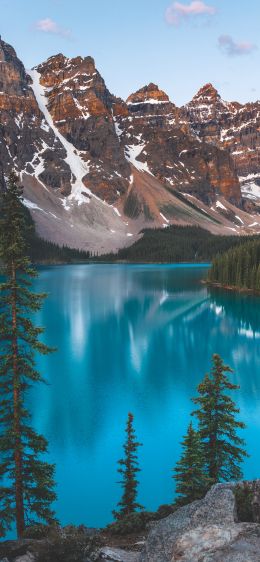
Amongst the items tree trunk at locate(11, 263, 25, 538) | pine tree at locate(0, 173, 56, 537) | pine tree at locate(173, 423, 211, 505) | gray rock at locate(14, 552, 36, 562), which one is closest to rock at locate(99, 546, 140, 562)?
gray rock at locate(14, 552, 36, 562)

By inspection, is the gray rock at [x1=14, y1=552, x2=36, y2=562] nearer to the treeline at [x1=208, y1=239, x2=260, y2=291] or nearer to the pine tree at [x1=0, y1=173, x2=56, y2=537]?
the pine tree at [x1=0, y1=173, x2=56, y2=537]

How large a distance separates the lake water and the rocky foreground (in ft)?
34.5

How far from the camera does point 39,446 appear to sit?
15531mm

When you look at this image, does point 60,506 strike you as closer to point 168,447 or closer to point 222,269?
point 168,447

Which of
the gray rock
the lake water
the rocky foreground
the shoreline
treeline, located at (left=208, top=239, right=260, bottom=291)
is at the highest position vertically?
treeline, located at (left=208, top=239, right=260, bottom=291)

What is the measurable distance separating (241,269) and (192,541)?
342ft

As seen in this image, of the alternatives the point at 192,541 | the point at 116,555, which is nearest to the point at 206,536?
the point at 192,541

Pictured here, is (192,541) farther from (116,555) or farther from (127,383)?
(127,383)

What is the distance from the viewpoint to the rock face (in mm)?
8180

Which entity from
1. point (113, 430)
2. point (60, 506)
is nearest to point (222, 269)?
point (113, 430)

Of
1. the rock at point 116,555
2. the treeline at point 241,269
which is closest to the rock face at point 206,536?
the rock at point 116,555

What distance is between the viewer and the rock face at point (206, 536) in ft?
26.8

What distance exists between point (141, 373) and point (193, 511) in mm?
33614

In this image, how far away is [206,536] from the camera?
28.6ft
